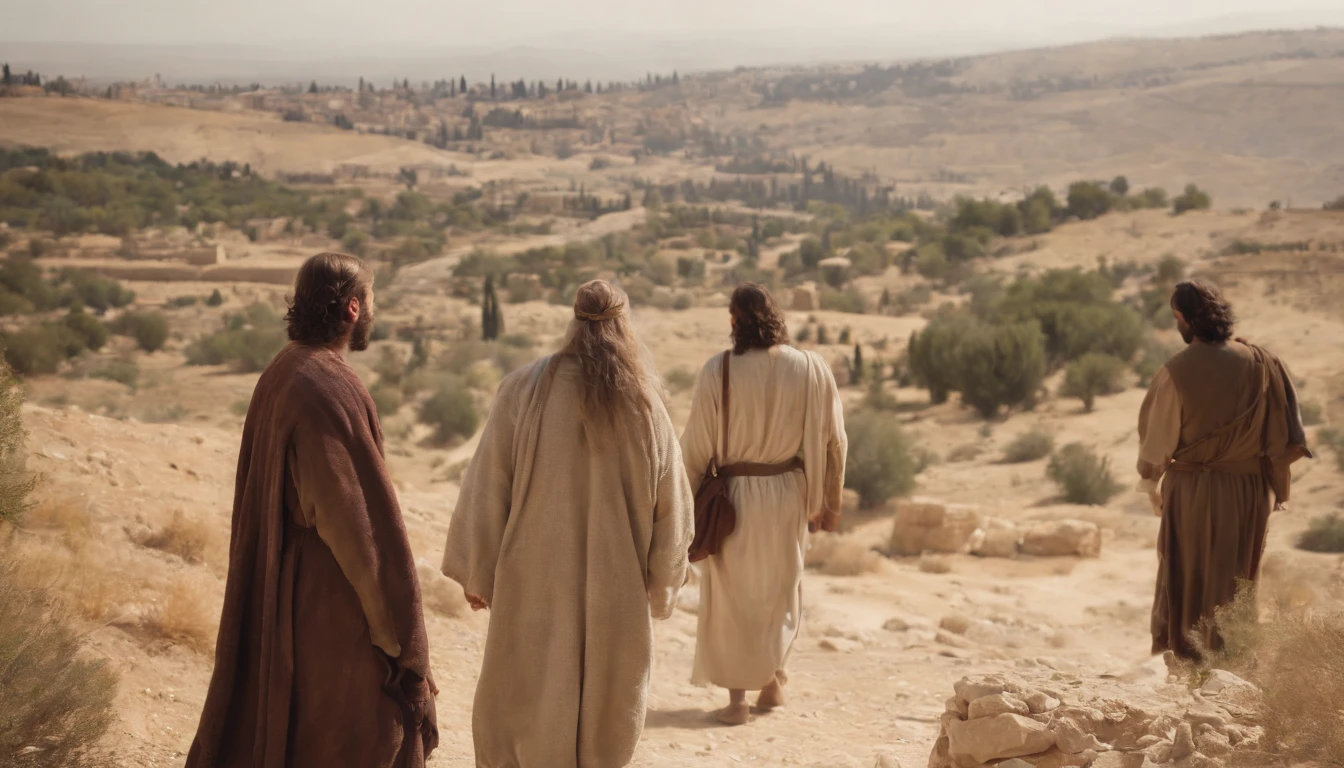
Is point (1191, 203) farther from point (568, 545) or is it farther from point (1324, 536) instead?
point (568, 545)

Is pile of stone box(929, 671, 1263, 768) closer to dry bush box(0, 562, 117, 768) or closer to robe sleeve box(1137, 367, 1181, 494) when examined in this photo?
robe sleeve box(1137, 367, 1181, 494)

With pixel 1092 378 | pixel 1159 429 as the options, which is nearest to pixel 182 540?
pixel 1159 429

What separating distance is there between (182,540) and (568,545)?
3618 mm

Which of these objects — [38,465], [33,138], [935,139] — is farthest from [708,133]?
[38,465]

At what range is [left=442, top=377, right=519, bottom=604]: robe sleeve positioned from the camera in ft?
11.9

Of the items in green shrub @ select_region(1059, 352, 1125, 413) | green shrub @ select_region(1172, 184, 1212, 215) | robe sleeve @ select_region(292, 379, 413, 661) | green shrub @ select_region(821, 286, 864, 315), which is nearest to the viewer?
robe sleeve @ select_region(292, 379, 413, 661)

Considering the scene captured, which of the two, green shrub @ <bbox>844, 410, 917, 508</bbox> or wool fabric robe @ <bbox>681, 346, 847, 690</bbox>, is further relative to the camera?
green shrub @ <bbox>844, 410, 917, 508</bbox>

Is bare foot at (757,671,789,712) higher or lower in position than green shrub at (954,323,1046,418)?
higher

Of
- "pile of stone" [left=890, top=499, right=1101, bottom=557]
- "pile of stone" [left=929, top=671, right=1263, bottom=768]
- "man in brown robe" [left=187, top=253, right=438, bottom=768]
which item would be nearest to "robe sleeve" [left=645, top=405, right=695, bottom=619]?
"man in brown robe" [left=187, top=253, right=438, bottom=768]

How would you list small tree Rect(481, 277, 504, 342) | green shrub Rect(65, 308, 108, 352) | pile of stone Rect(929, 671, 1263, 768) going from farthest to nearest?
small tree Rect(481, 277, 504, 342) < green shrub Rect(65, 308, 108, 352) < pile of stone Rect(929, 671, 1263, 768)

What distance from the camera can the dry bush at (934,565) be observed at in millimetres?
10570

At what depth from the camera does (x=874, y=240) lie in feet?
154

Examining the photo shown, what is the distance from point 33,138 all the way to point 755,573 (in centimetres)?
3866

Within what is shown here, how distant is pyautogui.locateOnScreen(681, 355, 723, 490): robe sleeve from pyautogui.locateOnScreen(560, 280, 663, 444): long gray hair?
1.47m
